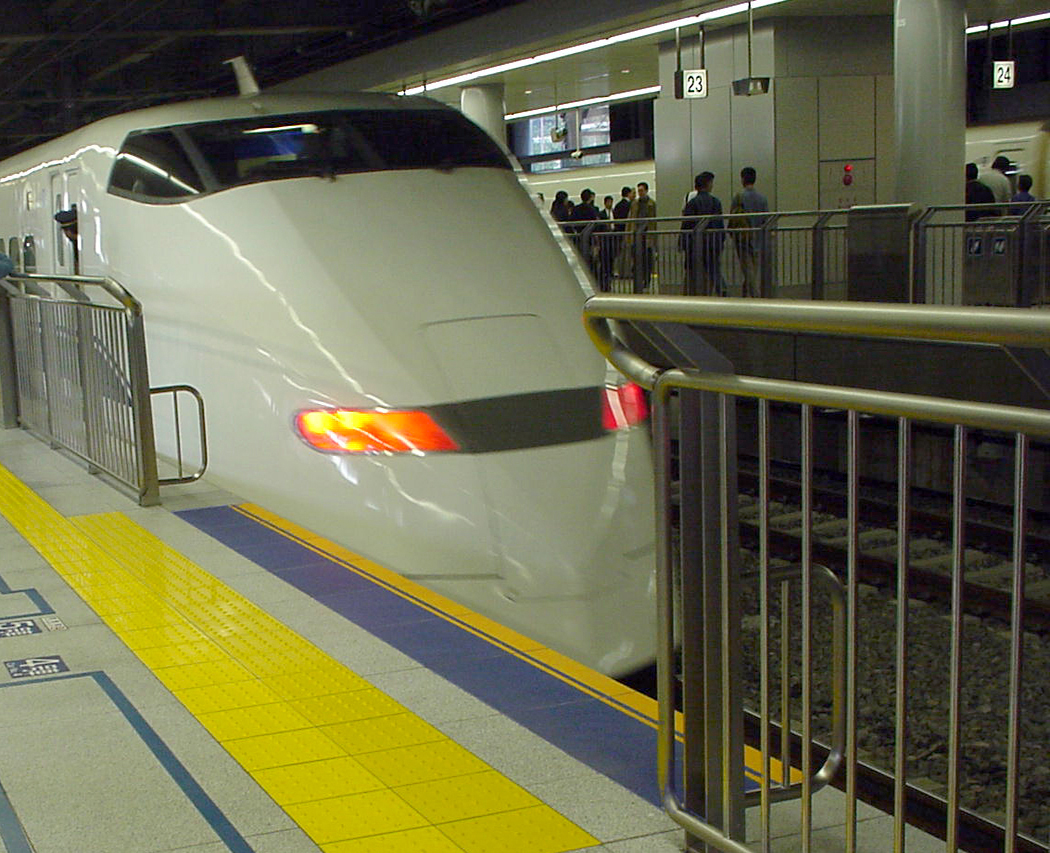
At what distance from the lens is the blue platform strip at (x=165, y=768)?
2.50 meters

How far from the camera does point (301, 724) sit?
3.09m

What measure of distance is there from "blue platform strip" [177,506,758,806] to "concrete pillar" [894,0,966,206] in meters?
9.40

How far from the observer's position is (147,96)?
26375 millimetres

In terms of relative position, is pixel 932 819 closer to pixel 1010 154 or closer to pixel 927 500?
pixel 927 500

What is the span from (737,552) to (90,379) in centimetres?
474

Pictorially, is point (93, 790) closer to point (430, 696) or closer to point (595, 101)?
point (430, 696)

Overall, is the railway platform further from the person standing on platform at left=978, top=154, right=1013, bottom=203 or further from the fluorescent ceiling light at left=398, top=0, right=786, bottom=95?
the person standing on platform at left=978, top=154, right=1013, bottom=203

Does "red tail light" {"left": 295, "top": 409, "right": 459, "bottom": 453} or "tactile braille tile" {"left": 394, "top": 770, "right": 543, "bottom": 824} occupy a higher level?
"red tail light" {"left": 295, "top": 409, "right": 459, "bottom": 453}

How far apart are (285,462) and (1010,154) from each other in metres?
13.3

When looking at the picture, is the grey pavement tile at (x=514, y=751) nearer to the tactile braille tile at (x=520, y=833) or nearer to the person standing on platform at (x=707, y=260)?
the tactile braille tile at (x=520, y=833)

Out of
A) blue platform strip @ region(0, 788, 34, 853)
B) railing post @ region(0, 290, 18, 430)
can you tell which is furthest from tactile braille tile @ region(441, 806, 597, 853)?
railing post @ region(0, 290, 18, 430)

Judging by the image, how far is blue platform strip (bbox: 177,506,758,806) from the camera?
2844 millimetres

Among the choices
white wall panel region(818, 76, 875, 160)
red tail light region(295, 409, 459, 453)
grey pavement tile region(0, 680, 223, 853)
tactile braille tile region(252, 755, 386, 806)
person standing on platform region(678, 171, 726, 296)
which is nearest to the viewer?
grey pavement tile region(0, 680, 223, 853)

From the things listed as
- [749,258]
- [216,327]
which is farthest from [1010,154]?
[216,327]
